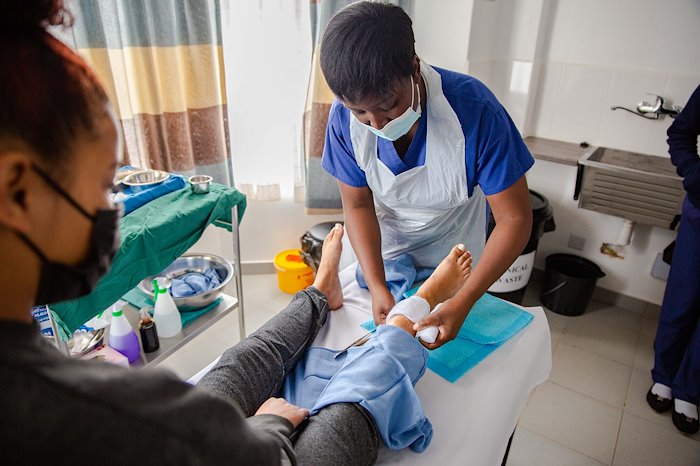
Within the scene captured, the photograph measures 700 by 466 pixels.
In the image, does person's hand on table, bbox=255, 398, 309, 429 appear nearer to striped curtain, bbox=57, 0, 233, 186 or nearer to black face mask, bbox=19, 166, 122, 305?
black face mask, bbox=19, 166, 122, 305

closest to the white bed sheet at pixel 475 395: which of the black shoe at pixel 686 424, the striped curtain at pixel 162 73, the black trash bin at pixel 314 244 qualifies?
the black shoe at pixel 686 424

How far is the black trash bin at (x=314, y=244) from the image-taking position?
7.72ft

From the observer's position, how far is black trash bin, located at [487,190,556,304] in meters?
2.19

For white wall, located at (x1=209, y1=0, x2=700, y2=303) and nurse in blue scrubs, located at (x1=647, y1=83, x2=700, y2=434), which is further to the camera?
white wall, located at (x1=209, y1=0, x2=700, y2=303)

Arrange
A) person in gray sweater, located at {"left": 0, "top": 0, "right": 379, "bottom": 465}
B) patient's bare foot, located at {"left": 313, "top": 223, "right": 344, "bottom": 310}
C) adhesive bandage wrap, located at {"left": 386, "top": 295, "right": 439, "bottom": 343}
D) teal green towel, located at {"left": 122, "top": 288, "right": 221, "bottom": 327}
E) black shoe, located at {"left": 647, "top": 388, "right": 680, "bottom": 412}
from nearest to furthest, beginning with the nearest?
person in gray sweater, located at {"left": 0, "top": 0, "right": 379, "bottom": 465}
adhesive bandage wrap, located at {"left": 386, "top": 295, "right": 439, "bottom": 343}
patient's bare foot, located at {"left": 313, "top": 223, "right": 344, "bottom": 310}
teal green towel, located at {"left": 122, "top": 288, "right": 221, "bottom": 327}
black shoe, located at {"left": 647, "top": 388, "right": 680, "bottom": 412}

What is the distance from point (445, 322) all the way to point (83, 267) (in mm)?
843

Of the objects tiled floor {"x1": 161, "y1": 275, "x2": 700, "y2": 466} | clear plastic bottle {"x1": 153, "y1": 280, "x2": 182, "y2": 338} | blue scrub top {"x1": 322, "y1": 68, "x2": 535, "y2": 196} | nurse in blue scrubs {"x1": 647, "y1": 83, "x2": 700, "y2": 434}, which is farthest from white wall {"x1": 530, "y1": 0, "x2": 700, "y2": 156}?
clear plastic bottle {"x1": 153, "y1": 280, "x2": 182, "y2": 338}

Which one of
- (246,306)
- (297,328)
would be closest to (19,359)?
(297,328)

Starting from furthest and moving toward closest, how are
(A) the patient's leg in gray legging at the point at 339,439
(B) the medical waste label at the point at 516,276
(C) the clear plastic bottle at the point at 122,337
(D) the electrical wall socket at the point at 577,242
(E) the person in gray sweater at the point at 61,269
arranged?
(D) the electrical wall socket at the point at 577,242
(B) the medical waste label at the point at 516,276
(C) the clear plastic bottle at the point at 122,337
(A) the patient's leg in gray legging at the point at 339,439
(E) the person in gray sweater at the point at 61,269

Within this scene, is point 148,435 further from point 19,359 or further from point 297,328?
point 297,328

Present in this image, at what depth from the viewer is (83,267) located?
1.55ft

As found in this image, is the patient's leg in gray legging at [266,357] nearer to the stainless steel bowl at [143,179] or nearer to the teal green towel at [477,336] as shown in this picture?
the teal green towel at [477,336]

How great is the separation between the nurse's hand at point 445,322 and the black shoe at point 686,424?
1249mm

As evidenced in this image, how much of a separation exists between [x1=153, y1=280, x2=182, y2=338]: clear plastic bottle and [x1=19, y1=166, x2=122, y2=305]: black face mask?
1.18 metres
